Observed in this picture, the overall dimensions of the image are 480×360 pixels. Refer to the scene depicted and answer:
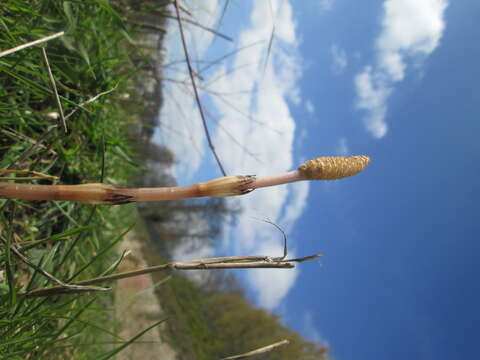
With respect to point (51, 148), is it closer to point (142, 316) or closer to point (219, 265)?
point (219, 265)

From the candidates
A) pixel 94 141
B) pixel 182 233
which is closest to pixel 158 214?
pixel 182 233

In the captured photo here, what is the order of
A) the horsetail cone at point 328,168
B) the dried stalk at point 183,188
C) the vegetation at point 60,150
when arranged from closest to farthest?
the dried stalk at point 183,188 → the horsetail cone at point 328,168 → the vegetation at point 60,150

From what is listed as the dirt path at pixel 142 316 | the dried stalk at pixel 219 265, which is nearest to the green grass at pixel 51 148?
the dried stalk at pixel 219 265

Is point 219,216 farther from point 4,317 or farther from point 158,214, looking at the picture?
point 4,317

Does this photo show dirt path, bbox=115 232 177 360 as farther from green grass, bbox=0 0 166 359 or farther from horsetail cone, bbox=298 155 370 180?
horsetail cone, bbox=298 155 370 180

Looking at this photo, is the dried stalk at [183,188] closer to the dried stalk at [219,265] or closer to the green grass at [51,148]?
the dried stalk at [219,265]

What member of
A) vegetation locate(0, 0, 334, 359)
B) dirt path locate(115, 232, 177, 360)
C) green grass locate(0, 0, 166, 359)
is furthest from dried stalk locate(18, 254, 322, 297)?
dirt path locate(115, 232, 177, 360)

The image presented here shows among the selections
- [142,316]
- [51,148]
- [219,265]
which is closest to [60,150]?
[51,148]
